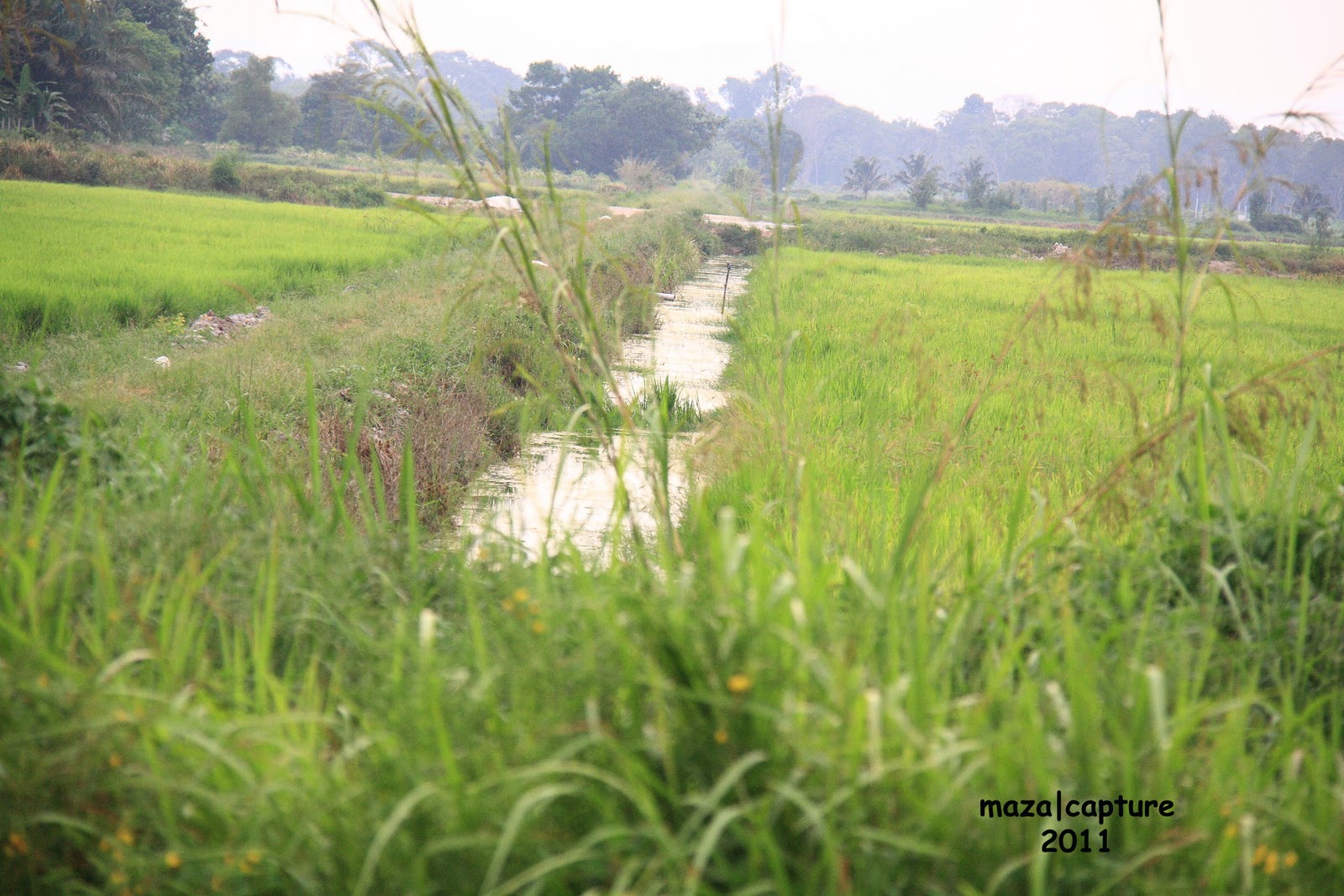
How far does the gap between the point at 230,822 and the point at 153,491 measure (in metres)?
1.54

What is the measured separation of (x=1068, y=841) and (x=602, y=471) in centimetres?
391

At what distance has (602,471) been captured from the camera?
510 cm

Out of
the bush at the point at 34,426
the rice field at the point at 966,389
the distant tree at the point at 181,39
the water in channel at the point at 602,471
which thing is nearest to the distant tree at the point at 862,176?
the distant tree at the point at 181,39

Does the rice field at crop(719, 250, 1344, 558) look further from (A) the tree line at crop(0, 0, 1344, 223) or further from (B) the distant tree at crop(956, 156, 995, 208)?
(B) the distant tree at crop(956, 156, 995, 208)

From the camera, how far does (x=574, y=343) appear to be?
745 centimetres

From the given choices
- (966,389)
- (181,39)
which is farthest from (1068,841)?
(181,39)

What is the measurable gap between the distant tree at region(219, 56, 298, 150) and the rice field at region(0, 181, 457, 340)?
28252mm

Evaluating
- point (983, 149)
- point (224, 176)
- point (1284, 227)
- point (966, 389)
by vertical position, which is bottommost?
point (966, 389)

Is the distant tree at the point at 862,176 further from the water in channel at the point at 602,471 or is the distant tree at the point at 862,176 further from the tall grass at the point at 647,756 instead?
the tall grass at the point at 647,756

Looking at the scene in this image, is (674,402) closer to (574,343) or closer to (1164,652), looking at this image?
(574,343)

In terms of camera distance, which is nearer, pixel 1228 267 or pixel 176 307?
pixel 176 307

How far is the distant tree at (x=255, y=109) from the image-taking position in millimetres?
44625

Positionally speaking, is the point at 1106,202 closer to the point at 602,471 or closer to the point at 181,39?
the point at 602,471

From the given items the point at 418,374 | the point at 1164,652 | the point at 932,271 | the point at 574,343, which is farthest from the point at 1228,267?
the point at 1164,652
